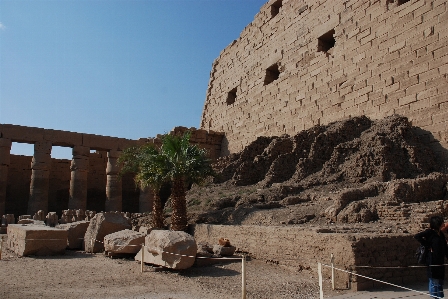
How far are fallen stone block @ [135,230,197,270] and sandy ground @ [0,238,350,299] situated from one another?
0.19 m

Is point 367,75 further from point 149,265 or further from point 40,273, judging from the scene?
point 40,273

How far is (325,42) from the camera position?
16.0 meters

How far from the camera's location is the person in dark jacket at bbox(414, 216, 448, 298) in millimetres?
4863

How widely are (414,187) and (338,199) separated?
1.58 meters

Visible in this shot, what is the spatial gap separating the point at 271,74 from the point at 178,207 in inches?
385

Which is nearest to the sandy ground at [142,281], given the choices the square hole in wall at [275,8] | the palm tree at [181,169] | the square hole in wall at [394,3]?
the palm tree at [181,169]

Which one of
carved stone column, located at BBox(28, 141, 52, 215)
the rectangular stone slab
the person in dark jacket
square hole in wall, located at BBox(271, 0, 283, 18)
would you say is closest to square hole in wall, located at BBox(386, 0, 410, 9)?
square hole in wall, located at BBox(271, 0, 283, 18)

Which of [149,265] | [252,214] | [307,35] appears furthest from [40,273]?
[307,35]

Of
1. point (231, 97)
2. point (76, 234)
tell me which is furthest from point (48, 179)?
point (231, 97)

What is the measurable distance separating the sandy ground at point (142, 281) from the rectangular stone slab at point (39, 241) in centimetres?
70

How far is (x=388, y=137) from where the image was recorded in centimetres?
1144

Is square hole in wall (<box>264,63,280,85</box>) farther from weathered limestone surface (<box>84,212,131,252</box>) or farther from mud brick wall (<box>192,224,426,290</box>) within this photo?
mud brick wall (<box>192,224,426,290</box>)

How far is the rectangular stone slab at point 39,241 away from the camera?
9750 millimetres

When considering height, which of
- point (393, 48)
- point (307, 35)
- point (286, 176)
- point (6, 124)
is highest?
point (307, 35)
